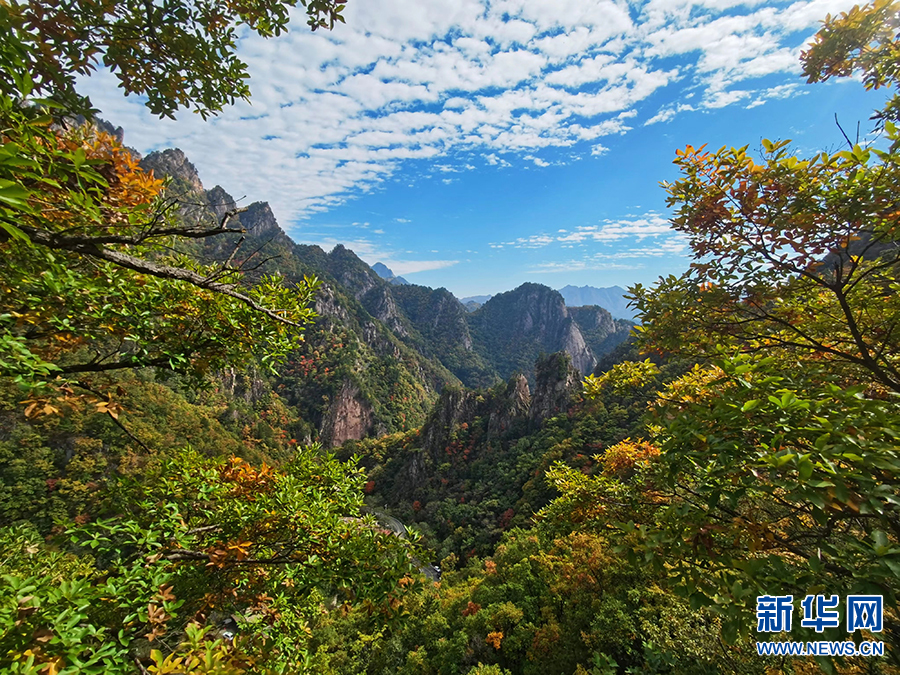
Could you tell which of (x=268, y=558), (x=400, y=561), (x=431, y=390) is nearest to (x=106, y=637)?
(x=268, y=558)

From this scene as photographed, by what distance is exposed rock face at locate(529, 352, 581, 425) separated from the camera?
60281mm

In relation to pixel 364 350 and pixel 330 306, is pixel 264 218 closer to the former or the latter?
pixel 330 306

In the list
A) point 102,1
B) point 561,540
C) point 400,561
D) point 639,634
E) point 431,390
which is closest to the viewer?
point 102,1

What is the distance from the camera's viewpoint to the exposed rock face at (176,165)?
12500 cm

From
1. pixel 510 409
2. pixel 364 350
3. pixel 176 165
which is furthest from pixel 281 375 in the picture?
pixel 176 165

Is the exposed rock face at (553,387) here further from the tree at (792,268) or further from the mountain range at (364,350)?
the tree at (792,268)

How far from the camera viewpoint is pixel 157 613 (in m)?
2.85

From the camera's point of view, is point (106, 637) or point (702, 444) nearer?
point (106, 637)

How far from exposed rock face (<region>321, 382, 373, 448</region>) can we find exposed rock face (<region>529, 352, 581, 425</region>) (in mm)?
57353

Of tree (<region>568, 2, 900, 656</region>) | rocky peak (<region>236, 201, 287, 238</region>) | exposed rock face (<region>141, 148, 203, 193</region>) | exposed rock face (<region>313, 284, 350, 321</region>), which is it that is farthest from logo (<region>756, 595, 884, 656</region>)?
rocky peak (<region>236, 201, 287, 238</region>)

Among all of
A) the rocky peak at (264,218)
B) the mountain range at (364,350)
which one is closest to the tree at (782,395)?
the mountain range at (364,350)

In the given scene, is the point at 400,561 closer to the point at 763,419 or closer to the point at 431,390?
the point at 763,419

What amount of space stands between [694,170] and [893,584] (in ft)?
14.9

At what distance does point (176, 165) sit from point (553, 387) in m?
172
